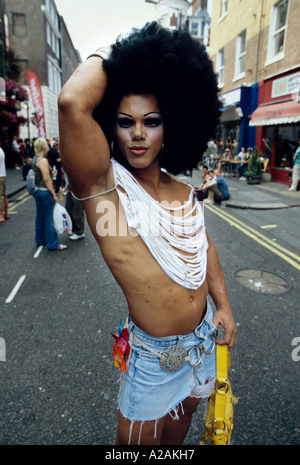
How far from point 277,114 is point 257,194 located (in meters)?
4.02

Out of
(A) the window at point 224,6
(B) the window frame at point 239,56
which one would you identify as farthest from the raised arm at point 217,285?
(A) the window at point 224,6

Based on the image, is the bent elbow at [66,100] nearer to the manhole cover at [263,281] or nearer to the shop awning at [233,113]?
the manhole cover at [263,281]

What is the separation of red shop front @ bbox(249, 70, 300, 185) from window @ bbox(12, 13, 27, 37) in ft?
90.2

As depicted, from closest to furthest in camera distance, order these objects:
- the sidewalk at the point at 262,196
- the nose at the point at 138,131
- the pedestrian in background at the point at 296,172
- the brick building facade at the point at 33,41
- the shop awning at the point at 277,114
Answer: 1. the nose at the point at 138,131
2. the sidewalk at the point at 262,196
3. the pedestrian in background at the point at 296,172
4. the shop awning at the point at 277,114
5. the brick building facade at the point at 33,41

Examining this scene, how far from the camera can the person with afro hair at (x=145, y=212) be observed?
126 cm

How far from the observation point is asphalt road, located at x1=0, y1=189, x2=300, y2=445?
224 centimetres

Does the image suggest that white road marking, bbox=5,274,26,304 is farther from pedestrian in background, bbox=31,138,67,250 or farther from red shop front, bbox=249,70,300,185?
red shop front, bbox=249,70,300,185

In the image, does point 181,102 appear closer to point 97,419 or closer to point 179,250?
point 179,250

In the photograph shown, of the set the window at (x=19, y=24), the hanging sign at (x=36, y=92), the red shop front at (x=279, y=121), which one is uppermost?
the window at (x=19, y=24)

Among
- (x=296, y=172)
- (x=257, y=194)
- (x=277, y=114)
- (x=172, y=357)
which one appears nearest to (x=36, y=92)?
(x=277, y=114)

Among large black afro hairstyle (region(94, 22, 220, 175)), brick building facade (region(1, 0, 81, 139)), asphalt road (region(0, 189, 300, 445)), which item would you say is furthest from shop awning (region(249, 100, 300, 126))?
brick building facade (region(1, 0, 81, 139))

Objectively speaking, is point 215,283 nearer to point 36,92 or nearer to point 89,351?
point 89,351

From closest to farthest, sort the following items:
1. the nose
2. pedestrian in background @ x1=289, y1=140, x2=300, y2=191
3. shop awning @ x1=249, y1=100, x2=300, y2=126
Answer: the nose < pedestrian in background @ x1=289, y1=140, x2=300, y2=191 < shop awning @ x1=249, y1=100, x2=300, y2=126

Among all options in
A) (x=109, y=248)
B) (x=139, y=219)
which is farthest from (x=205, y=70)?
(x=109, y=248)
